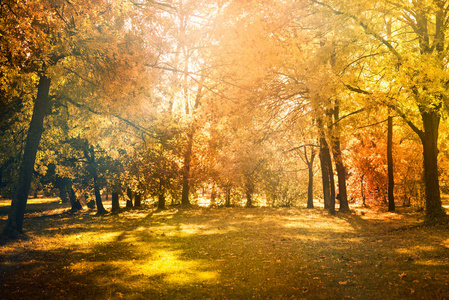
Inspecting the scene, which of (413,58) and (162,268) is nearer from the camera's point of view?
(162,268)

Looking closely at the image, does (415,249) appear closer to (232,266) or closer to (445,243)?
(445,243)

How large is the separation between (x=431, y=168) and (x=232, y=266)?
10.6m

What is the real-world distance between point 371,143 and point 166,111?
20241 mm

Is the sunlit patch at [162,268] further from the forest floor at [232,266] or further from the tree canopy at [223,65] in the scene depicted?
the tree canopy at [223,65]

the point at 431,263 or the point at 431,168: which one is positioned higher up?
the point at 431,168

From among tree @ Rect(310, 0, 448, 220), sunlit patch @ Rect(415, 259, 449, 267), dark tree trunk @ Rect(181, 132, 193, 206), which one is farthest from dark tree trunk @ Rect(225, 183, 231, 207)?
sunlit patch @ Rect(415, 259, 449, 267)

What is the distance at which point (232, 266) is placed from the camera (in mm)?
8633

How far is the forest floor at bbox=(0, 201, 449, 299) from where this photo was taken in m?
6.43

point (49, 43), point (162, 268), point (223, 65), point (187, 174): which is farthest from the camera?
point (187, 174)

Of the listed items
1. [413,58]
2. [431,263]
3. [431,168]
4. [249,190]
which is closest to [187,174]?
[249,190]

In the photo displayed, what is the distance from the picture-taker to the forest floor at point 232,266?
6.43m

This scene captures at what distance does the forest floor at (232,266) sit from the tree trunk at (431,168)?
3.30ft

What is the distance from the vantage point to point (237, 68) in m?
10.1

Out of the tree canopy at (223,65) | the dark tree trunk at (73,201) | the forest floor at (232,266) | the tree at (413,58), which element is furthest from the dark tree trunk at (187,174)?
the tree at (413,58)
